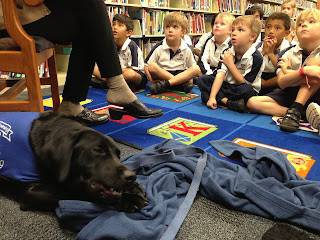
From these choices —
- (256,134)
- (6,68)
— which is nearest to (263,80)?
(256,134)

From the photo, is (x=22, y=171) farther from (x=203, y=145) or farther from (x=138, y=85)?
(x=138, y=85)

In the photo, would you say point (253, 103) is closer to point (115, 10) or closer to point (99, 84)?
point (99, 84)

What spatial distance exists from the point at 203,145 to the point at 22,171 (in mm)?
776

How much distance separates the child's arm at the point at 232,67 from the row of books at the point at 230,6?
2757 mm

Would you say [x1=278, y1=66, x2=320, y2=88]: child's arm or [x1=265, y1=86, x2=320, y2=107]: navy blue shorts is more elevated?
[x1=278, y1=66, x2=320, y2=88]: child's arm

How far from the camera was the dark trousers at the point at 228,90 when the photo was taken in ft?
6.29

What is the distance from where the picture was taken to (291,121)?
4.99 ft

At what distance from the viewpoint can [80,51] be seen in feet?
4.33

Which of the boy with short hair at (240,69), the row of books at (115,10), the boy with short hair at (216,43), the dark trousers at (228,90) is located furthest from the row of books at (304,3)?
the dark trousers at (228,90)

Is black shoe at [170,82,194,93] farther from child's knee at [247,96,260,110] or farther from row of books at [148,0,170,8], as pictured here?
row of books at [148,0,170,8]

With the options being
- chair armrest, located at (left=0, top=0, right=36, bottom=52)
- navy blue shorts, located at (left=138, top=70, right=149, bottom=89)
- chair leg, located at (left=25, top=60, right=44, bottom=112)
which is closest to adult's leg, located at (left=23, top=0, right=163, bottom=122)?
chair armrest, located at (left=0, top=0, right=36, bottom=52)

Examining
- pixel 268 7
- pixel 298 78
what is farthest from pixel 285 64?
pixel 268 7

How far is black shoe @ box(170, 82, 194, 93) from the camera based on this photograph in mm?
2420

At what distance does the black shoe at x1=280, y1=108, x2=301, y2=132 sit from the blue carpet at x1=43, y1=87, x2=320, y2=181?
0.10 ft
